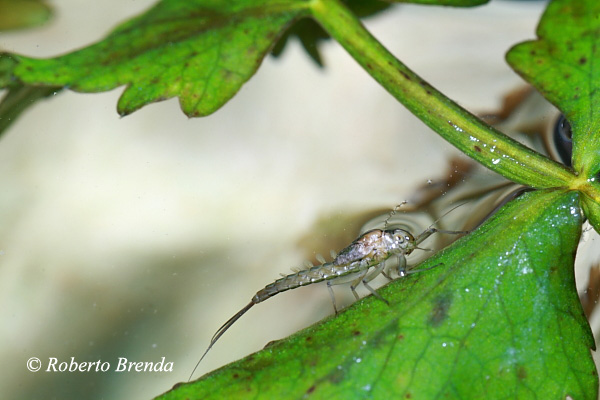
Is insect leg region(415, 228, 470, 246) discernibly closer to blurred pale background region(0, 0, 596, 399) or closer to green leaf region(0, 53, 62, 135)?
blurred pale background region(0, 0, 596, 399)

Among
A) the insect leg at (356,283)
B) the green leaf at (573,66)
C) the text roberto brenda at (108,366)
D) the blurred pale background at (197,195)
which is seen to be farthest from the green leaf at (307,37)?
the text roberto brenda at (108,366)

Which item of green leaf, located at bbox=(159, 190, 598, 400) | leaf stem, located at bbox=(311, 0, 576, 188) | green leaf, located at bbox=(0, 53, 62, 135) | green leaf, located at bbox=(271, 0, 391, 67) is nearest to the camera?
green leaf, located at bbox=(159, 190, 598, 400)

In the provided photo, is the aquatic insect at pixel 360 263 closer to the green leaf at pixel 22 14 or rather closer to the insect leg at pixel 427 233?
the insect leg at pixel 427 233

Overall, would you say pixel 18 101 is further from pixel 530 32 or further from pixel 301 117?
pixel 530 32

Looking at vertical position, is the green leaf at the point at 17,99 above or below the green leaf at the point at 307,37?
above

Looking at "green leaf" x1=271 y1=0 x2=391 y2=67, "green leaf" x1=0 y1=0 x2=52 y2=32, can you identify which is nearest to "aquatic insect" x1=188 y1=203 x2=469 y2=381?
"green leaf" x1=271 y1=0 x2=391 y2=67

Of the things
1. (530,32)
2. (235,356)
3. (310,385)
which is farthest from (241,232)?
(530,32)
